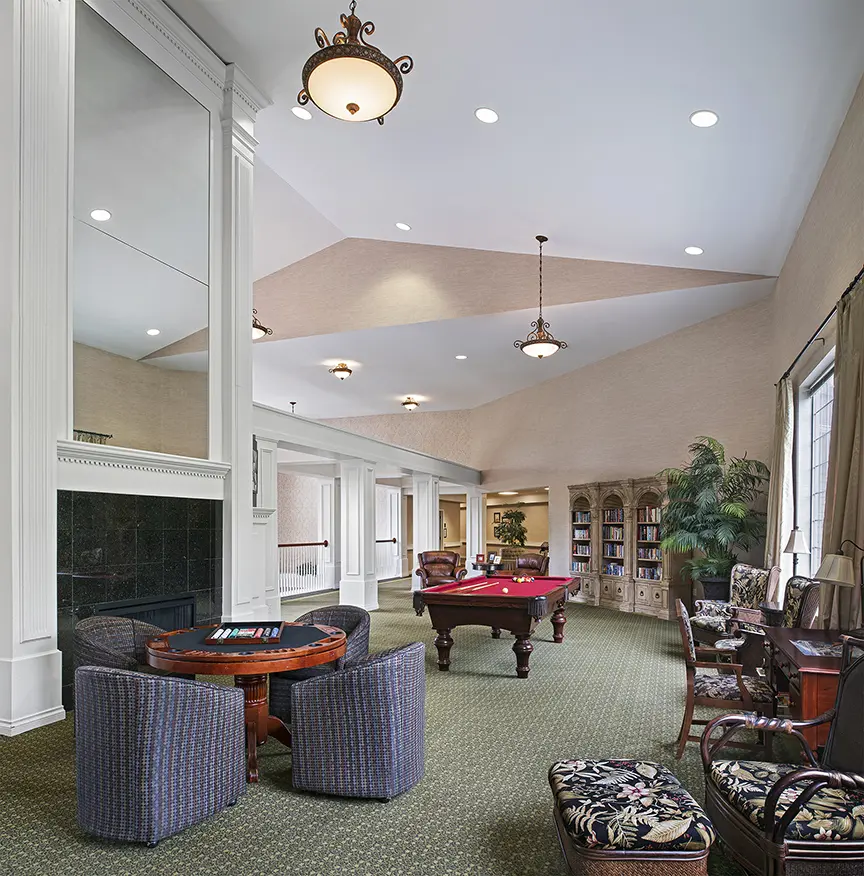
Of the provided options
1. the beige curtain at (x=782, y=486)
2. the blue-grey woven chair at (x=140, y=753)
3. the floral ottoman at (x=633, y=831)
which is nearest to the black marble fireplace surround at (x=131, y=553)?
the blue-grey woven chair at (x=140, y=753)

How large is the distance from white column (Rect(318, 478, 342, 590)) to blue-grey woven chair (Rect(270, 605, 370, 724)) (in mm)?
8261

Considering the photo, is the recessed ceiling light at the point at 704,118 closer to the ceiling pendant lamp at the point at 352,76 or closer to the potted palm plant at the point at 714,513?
the ceiling pendant lamp at the point at 352,76

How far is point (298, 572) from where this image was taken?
13320 millimetres

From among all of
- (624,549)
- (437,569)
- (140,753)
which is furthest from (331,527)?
(140,753)

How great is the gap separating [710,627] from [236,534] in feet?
14.0

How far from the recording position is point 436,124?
6.00m

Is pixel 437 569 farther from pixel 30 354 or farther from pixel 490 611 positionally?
pixel 30 354

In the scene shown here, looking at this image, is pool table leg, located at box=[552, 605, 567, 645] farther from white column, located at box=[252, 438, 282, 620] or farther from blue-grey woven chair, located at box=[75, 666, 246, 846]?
blue-grey woven chair, located at box=[75, 666, 246, 846]

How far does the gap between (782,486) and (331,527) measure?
10.4 meters

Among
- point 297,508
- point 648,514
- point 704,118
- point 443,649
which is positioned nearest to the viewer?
point 704,118

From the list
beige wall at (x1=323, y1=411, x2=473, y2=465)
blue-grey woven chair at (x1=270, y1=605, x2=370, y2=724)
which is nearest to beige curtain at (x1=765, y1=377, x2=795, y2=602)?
blue-grey woven chair at (x1=270, y1=605, x2=370, y2=724)

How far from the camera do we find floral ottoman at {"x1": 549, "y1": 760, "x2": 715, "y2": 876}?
2340 millimetres

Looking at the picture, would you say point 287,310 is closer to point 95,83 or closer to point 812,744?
point 95,83

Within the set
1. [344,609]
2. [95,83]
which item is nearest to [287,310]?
[95,83]
